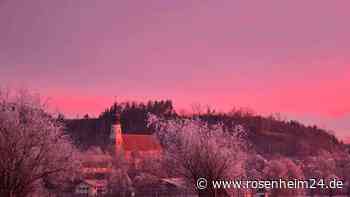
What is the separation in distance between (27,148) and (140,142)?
116 meters

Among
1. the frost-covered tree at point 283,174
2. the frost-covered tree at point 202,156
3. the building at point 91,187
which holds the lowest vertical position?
the building at point 91,187

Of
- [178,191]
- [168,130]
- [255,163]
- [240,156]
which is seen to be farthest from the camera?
[255,163]

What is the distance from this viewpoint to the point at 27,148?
2733cm

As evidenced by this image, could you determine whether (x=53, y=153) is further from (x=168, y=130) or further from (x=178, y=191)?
(x=178, y=191)

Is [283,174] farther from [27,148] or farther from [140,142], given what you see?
[140,142]

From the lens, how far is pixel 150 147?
139375 millimetres

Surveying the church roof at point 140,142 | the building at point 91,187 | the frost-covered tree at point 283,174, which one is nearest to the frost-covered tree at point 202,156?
the frost-covered tree at point 283,174

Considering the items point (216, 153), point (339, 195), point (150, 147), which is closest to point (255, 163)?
point (339, 195)

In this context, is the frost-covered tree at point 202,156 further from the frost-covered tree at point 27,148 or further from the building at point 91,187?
the building at point 91,187

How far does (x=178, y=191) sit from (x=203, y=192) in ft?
51.1

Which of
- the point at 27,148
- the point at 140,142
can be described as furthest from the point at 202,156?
the point at 140,142

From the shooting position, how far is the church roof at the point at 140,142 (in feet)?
453

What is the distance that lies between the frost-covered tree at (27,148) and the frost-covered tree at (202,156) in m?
6.41

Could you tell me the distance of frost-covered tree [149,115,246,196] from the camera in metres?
33.5
